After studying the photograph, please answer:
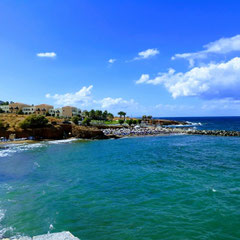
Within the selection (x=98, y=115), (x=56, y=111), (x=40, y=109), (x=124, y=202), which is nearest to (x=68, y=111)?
(x=56, y=111)

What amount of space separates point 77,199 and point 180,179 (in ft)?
35.5

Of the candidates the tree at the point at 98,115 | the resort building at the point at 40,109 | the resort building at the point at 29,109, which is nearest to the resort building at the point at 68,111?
the resort building at the point at 40,109

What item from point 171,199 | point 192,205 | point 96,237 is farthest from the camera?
point 171,199

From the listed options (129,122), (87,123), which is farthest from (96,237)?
(129,122)

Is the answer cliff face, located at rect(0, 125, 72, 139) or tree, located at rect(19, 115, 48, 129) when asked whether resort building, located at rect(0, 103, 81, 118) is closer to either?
cliff face, located at rect(0, 125, 72, 139)

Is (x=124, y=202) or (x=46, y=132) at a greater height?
(x=46, y=132)

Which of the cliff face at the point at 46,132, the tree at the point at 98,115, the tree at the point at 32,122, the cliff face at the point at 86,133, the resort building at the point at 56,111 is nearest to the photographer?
the cliff face at the point at 46,132

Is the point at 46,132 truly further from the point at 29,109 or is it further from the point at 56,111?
the point at 29,109

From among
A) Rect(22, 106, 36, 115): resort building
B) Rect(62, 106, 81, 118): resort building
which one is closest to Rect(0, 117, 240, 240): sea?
Rect(62, 106, 81, 118): resort building

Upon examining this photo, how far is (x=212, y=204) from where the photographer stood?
1467 centimetres

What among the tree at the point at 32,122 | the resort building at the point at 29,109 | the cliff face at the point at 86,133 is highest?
the resort building at the point at 29,109

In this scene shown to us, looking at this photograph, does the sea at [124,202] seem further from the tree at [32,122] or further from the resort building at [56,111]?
the resort building at [56,111]

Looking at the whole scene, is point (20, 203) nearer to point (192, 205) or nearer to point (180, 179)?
point (192, 205)

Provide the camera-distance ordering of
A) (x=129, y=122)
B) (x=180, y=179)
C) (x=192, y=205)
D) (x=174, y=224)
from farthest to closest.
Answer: (x=129, y=122) < (x=180, y=179) < (x=192, y=205) < (x=174, y=224)
